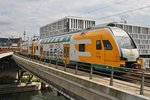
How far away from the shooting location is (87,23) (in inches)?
4569

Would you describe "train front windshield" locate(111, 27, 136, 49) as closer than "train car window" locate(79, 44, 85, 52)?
Yes

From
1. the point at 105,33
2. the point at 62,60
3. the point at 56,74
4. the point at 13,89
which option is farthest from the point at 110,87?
the point at 13,89

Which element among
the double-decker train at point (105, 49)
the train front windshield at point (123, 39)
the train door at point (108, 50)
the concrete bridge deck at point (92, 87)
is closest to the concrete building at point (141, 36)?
the double-decker train at point (105, 49)

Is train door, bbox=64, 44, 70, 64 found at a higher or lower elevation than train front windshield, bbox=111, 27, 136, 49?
lower

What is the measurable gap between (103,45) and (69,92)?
371 cm

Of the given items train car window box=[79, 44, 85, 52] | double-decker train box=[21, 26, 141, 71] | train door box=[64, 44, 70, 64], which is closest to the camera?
double-decker train box=[21, 26, 141, 71]

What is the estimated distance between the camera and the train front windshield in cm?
1537

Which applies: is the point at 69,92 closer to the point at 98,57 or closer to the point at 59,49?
the point at 98,57

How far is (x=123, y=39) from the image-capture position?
1572 cm

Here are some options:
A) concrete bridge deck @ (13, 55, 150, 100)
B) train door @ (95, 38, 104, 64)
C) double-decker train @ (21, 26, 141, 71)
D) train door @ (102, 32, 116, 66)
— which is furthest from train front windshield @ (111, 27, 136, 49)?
concrete bridge deck @ (13, 55, 150, 100)

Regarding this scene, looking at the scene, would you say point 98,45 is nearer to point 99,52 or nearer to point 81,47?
point 99,52

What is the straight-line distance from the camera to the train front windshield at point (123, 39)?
15.4 metres

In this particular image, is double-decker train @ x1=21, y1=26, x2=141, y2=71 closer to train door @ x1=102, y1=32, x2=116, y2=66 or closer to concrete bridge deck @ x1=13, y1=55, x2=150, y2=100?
train door @ x1=102, y1=32, x2=116, y2=66

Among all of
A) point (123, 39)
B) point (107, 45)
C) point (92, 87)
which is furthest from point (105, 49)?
point (92, 87)
